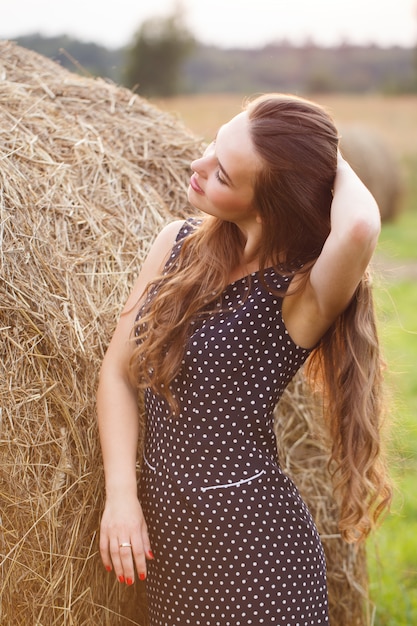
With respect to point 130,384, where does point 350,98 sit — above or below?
below

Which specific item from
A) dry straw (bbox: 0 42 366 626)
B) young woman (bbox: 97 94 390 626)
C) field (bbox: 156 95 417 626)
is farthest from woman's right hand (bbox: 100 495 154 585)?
field (bbox: 156 95 417 626)

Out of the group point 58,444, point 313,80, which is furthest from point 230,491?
point 313,80

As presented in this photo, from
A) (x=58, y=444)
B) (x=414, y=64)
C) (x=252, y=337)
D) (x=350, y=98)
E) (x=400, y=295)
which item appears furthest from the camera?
(x=414, y=64)

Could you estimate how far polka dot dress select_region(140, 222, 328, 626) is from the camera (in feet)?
7.00

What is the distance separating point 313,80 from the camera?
123ft

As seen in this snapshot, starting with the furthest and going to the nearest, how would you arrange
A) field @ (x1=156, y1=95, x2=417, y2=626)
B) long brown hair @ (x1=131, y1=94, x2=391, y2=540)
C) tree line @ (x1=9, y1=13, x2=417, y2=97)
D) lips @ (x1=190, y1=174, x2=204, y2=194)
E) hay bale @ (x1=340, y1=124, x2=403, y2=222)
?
tree line @ (x1=9, y1=13, x2=417, y2=97)
hay bale @ (x1=340, y1=124, x2=403, y2=222)
field @ (x1=156, y1=95, x2=417, y2=626)
lips @ (x1=190, y1=174, x2=204, y2=194)
long brown hair @ (x1=131, y1=94, x2=391, y2=540)

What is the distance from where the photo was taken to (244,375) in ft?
7.04

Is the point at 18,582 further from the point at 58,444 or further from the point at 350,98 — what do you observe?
the point at 350,98

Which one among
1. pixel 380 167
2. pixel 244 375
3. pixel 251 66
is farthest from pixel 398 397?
pixel 251 66

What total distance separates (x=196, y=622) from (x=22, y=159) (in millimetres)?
1449

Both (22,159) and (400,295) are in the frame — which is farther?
(400,295)

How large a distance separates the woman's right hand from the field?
29.6 inches

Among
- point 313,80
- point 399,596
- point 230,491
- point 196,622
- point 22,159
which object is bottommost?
point 313,80

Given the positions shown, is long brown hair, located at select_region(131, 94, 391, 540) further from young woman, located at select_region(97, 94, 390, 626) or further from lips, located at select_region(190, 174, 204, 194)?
lips, located at select_region(190, 174, 204, 194)
